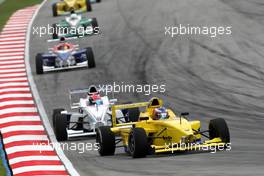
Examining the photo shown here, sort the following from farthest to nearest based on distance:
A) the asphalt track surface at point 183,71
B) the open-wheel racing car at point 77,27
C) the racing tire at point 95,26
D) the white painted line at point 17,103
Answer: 1. the racing tire at point 95,26
2. the open-wheel racing car at point 77,27
3. the white painted line at point 17,103
4. the asphalt track surface at point 183,71

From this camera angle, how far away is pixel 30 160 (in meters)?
20.1

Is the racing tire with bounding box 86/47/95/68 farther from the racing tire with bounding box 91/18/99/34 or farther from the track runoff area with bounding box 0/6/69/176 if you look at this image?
the racing tire with bounding box 91/18/99/34

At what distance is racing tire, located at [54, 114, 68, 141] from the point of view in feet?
72.1

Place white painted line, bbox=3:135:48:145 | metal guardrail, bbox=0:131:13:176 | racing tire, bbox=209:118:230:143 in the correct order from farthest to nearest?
white painted line, bbox=3:135:48:145 → metal guardrail, bbox=0:131:13:176 → racing tire, bbox=209:118:230:143

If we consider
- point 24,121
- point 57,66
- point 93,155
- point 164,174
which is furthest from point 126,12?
point 164,174

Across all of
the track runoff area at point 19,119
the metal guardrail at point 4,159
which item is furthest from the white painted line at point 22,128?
the metal guardrail at point 4,159

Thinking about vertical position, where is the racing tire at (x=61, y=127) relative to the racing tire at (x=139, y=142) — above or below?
below

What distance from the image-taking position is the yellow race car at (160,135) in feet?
60.8

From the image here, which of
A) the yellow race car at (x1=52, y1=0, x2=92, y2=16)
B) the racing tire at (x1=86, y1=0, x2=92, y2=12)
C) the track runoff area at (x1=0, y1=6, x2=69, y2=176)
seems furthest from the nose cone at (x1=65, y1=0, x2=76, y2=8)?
the track runoff area at (x1=0, y1=6, x2=69, y2=176)

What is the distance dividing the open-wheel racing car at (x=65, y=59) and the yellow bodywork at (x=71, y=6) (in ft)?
36.9

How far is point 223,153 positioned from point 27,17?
27.8 m

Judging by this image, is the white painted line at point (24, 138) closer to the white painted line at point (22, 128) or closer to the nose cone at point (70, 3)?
the white painted line at point (22, 128)

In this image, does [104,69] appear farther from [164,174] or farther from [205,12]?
[164,174]

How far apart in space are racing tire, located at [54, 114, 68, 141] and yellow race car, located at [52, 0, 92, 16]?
2242 cm
